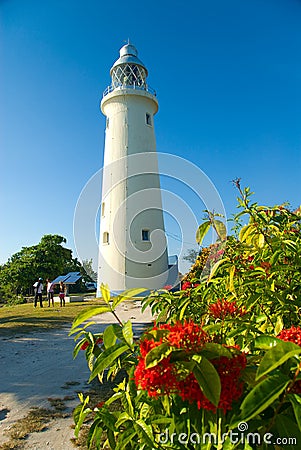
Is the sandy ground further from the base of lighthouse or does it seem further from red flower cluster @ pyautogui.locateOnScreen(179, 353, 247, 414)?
the base of lighthouse

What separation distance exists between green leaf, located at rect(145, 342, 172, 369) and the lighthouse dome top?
795 inches

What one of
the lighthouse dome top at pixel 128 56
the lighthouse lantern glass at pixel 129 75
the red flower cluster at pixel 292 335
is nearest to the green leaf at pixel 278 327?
the red flower cluster at pixel 292 335

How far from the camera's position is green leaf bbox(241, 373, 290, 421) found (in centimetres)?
60

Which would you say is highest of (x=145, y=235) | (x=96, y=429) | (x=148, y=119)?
(x=148, y=119)

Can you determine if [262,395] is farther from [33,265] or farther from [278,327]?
[33,265]

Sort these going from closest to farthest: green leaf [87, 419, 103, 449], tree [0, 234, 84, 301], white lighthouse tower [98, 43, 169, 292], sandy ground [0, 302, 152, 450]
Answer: green leaf [87, 419, 103, 449], sandy ground [0, 302, 152, 450], white lighthouse tower [98, 43, 169, 292], tree [0, 234, 84, 301]

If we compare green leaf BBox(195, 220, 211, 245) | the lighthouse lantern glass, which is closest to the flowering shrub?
green leaf BBox(195, 220, 211, 245)

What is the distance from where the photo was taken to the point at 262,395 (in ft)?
2.04

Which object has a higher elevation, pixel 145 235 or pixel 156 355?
pixel 145 235

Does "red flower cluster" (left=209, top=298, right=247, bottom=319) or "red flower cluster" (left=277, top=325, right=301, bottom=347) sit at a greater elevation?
"red flower cluster" (left=209, top=298, right=247, bottom=319)

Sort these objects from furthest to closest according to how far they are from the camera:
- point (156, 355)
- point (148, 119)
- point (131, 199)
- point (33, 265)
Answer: point (33, 265), point (148, 119), point (131, 199), point (156, 355)

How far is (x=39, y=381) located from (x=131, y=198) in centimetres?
1302

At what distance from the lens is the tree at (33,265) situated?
84.9ft

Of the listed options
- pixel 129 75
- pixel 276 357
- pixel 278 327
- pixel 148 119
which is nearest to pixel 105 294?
pixel 276 357
